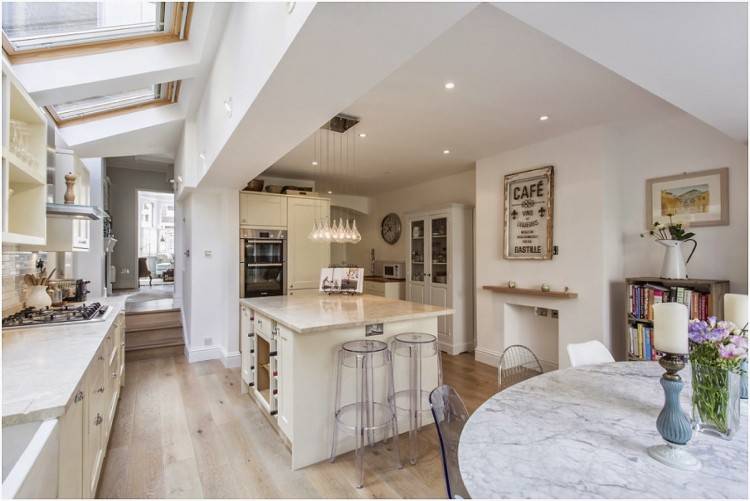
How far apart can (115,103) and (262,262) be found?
232 cm

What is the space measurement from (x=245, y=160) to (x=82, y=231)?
6.10ft

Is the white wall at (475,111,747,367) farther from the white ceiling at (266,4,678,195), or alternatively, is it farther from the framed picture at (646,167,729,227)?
the white ceiling at (266,4,678,195)

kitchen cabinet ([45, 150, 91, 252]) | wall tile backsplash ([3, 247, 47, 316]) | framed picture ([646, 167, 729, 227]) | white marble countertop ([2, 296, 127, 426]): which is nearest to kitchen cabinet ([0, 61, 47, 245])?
wall tile backsplash ([3, 247, 47, 316])

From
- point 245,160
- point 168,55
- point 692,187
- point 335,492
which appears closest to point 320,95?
point 245,160

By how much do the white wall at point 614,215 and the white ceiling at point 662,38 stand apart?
4.45 feet

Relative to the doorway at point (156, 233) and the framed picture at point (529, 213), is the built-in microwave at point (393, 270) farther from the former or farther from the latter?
the doorway at point (156, 233)

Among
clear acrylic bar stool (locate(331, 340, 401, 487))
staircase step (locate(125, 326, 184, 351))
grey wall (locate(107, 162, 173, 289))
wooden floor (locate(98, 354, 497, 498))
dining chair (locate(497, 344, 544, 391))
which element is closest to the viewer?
wooden floor (locate(98, 354, 497, 498))

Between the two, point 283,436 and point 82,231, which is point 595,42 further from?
point 82,231

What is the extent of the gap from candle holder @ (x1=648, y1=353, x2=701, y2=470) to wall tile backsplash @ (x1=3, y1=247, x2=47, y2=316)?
3.54 m

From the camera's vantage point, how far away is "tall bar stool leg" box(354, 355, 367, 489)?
2104mm

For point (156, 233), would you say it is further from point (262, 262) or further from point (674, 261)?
point (674, 261)

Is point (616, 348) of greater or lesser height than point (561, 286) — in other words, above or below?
below

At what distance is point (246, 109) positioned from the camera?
1933mm

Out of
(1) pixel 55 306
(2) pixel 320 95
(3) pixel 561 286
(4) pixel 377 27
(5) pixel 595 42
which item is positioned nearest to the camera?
(4) pixel 377 27
